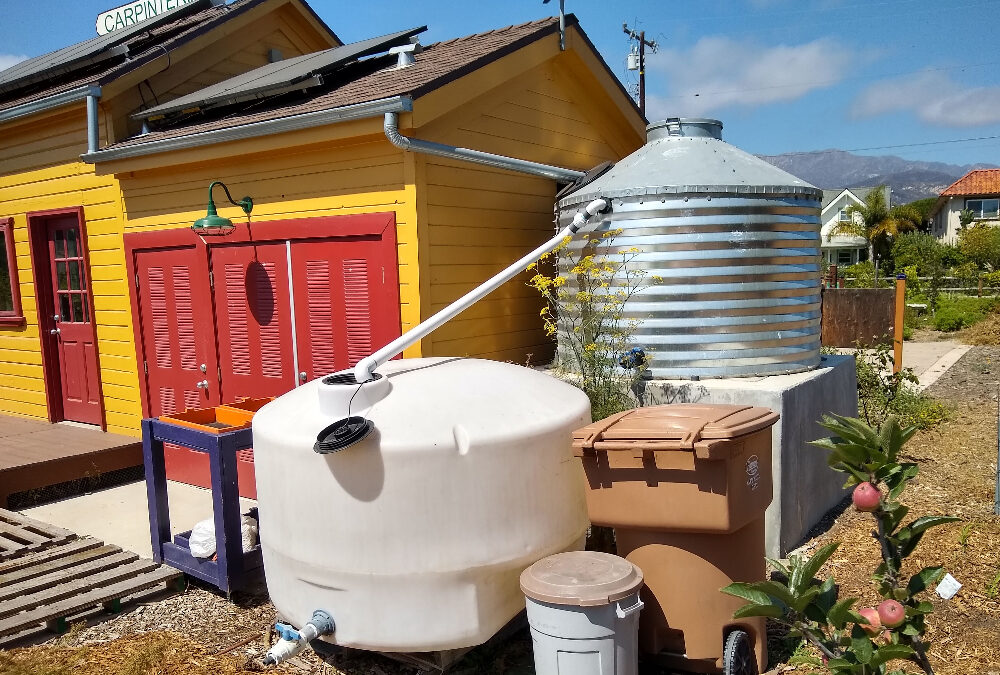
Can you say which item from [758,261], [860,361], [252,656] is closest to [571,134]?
[758,261]

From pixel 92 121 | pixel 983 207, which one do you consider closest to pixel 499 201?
pixel 92 121

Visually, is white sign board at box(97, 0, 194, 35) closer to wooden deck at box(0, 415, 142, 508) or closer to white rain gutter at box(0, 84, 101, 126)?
white rain gutter at box(0, 84, 101, 126)

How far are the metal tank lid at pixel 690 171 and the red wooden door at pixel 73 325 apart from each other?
5.95 meters

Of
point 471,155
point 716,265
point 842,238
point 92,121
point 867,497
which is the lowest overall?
point 867,497

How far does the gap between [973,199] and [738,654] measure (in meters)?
60.3

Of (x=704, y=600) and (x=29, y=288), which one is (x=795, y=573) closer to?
(x=704, y=600)

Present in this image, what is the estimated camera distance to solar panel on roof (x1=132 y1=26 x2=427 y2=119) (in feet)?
22.8

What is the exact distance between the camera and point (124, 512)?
670 cm

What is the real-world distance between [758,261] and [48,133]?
8002 millimetres

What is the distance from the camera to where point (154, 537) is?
5.16 metres

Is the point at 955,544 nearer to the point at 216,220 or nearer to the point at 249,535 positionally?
the point at 249,535

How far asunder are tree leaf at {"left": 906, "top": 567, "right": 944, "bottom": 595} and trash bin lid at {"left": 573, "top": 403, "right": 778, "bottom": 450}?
1470 millimetres

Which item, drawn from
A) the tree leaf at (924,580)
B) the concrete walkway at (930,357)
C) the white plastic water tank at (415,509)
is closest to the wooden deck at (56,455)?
the white plastic water tank at (415,509)

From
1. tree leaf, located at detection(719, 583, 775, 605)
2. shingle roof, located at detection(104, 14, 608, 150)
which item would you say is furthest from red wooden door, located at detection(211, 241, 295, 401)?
tree leaf, located at detection(719, 583, 775, 605)
